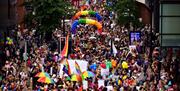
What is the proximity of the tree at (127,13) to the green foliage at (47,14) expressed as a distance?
6126 mm

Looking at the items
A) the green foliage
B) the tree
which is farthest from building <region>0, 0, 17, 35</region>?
the tree

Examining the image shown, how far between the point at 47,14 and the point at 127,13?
815 centimetres

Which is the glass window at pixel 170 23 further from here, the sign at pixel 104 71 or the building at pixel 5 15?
the building at pixel 5 15

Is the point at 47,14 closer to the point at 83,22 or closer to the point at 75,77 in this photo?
the point at 83,22

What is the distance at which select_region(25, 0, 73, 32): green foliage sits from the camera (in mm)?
54125

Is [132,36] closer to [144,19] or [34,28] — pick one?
[34,28]

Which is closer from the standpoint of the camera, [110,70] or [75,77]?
[75,77]

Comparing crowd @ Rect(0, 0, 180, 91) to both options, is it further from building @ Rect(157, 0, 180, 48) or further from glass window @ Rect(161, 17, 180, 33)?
glass window @ Rect(161, 17, 180, 33)

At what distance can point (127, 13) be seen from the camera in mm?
58500

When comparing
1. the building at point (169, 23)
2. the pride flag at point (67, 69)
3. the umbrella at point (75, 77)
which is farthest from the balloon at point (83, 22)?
the umbrella at point (75, 77)

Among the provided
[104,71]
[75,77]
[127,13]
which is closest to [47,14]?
[127,13]

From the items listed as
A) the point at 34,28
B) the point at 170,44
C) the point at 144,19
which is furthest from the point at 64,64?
the point at 144,19

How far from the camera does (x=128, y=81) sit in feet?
94.3

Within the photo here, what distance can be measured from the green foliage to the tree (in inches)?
241
